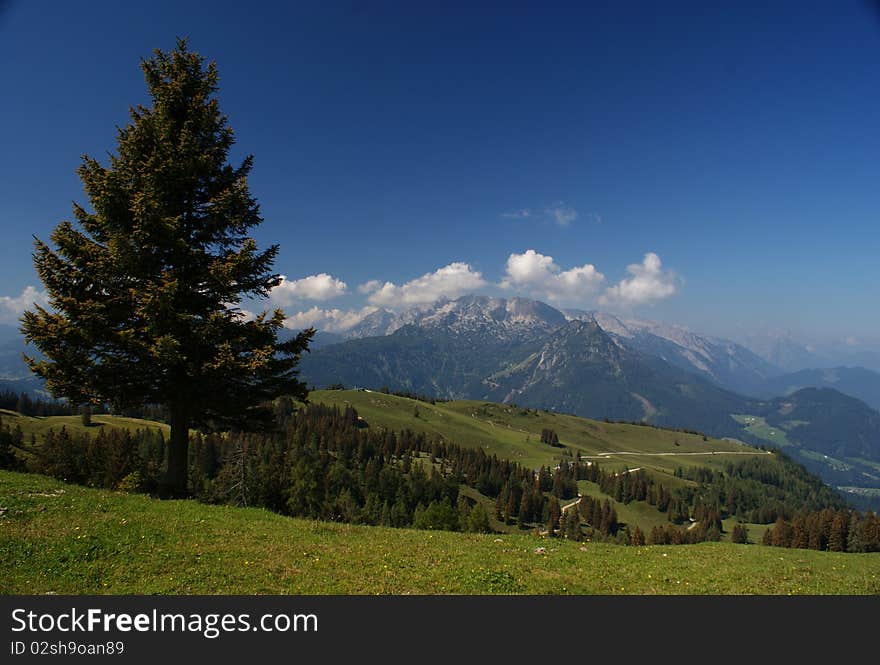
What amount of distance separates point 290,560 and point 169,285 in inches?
472

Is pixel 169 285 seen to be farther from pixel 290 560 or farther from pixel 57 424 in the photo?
pixel 57 424

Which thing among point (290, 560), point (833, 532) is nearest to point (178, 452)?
point (290, 560)

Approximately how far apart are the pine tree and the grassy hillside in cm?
494

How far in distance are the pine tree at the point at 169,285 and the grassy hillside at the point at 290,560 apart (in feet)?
16.2

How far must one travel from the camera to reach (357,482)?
15175 cm

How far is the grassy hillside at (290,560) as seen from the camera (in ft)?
36.6

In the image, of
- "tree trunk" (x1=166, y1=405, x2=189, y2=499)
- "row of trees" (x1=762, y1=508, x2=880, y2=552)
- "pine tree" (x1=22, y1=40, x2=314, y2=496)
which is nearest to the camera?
"pine tree" (x1=22, y1=40, x2=314, y2=496)

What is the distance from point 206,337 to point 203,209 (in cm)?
679

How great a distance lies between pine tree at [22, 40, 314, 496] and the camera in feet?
59.8

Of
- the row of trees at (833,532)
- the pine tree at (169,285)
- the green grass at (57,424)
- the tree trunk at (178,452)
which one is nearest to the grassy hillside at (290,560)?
the tree trunk at (178,452)

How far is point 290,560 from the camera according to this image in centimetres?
1298

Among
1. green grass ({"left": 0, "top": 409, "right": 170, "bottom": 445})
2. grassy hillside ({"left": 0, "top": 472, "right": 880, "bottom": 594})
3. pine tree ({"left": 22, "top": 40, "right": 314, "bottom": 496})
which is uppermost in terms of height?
pine tree ({"left": 22, "top": 40, "right": 314, "bottom": 496})

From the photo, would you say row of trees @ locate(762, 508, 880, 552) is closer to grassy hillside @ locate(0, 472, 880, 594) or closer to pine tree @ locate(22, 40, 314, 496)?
grassy hillside @ locate(0, 472, 880, 594)

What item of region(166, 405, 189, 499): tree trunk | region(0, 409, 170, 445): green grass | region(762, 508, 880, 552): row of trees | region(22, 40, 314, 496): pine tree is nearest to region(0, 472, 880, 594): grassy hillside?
region(166, 405, 189, 499): tree trunk
